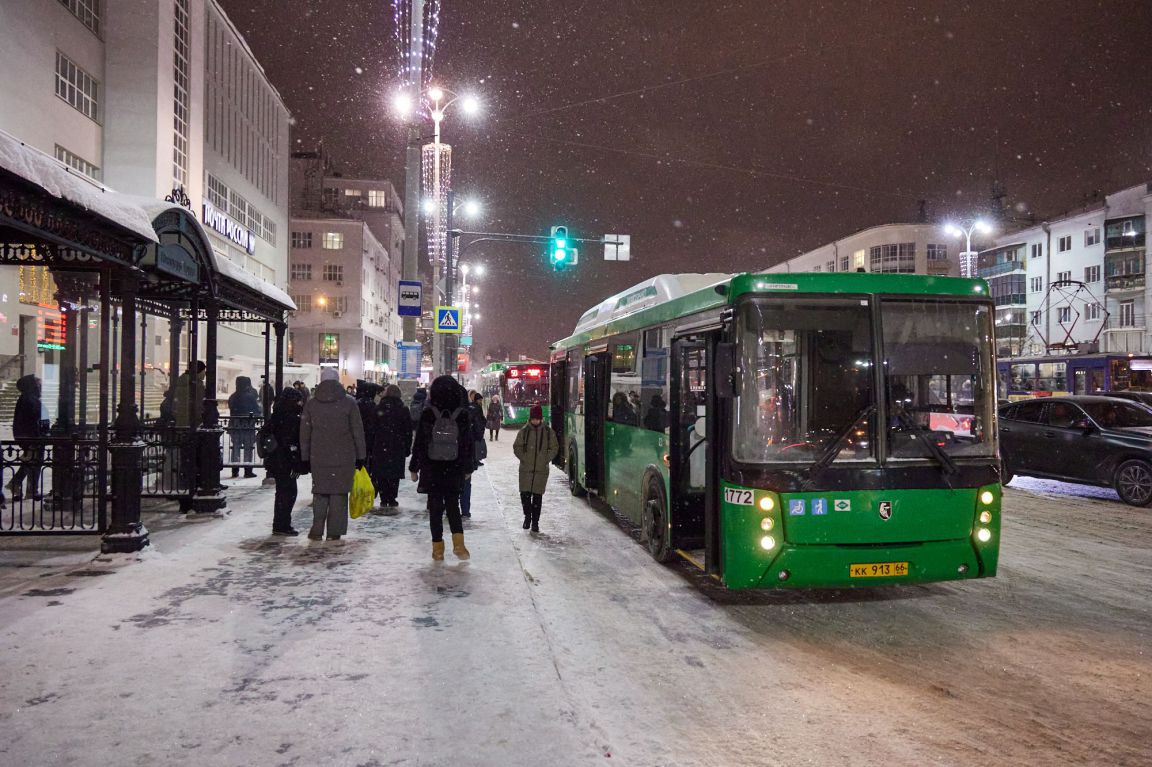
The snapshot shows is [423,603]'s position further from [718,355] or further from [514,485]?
[514,485]

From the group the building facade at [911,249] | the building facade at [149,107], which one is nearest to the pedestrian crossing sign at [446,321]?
the building facade at [149,107]

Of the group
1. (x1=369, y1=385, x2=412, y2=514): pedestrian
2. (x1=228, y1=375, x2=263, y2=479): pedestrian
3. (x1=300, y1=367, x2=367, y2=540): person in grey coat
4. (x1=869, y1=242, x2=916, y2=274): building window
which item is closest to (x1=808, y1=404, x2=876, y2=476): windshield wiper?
(x1=300, y1=367, x2=367, y2=540): person in grey coat

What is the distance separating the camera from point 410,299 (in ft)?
56.0

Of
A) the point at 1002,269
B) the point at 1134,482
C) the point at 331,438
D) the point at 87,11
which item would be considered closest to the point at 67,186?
the point at 331,438

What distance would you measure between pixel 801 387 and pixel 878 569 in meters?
1.59

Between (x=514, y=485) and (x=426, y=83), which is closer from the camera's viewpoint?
(x=514, y=485)

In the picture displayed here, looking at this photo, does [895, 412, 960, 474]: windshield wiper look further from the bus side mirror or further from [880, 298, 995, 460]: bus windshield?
the bus side mirror

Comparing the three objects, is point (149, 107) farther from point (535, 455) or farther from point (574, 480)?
point (535, 455)

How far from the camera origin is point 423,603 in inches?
259

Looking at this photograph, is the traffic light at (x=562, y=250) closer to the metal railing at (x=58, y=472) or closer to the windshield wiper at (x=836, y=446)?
the metal railing at (x=58, y=472)

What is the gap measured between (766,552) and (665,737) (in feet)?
7.59

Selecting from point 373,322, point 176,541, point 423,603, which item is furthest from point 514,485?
point 373,322

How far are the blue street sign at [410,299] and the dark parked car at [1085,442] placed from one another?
12238 mm

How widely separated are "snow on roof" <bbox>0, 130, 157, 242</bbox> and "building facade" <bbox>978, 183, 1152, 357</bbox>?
49.7 meters
